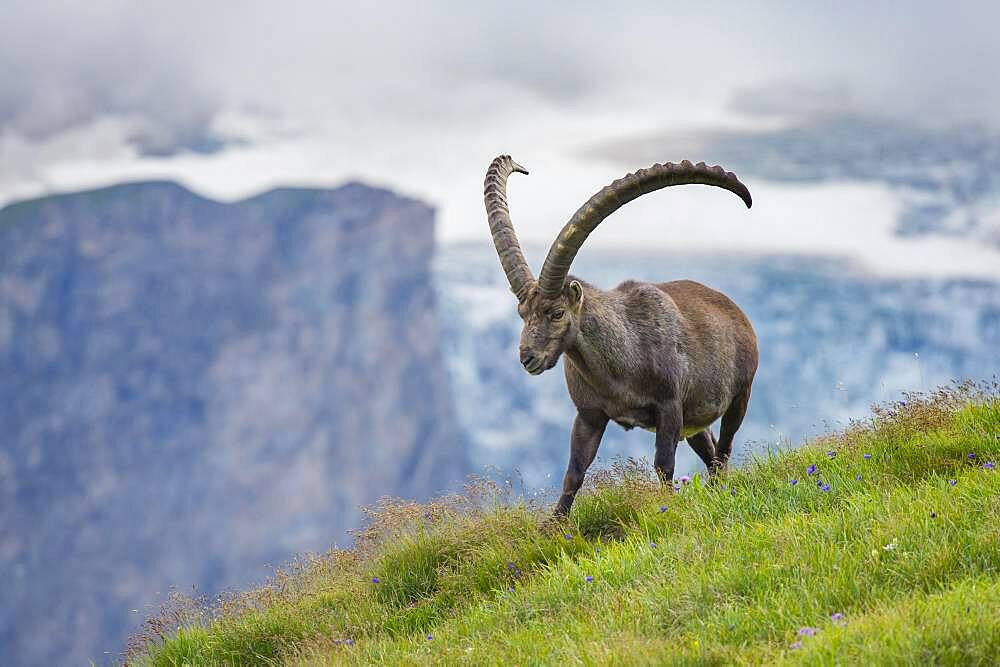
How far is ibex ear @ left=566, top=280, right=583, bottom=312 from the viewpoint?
9078 mm

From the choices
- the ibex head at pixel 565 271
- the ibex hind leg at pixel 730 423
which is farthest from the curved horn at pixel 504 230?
the ibex hind leg at pixel 730 423

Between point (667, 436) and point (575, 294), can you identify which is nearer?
point (575, 294)

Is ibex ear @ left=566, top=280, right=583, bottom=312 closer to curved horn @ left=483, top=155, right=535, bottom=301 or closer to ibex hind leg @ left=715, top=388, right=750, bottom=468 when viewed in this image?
curved horn @ left=483, top=155, right=535, bottom=301

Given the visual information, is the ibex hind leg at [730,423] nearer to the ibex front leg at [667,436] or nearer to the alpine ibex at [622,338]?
the alpine ibex at [622,338]

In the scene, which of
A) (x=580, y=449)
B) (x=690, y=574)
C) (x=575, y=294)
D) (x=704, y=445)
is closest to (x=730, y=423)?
(x=704, y=445)

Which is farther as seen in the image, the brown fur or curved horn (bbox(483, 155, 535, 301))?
curved horn (bbox(483, 155, 535, 301))

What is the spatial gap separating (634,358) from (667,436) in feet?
2.38

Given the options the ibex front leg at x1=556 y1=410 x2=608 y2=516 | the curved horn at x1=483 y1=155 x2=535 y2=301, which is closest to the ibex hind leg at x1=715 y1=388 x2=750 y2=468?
the ibex front leg at x1=556 y1=410 x2=608 y2=516

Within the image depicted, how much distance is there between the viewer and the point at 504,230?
31.3ft

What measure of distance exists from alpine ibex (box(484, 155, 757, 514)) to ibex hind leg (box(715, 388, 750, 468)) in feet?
0.82

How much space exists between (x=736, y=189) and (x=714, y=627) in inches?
179

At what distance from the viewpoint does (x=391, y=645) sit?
700cm

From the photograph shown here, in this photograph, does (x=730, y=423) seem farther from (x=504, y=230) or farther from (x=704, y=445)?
(x=504, y=230)

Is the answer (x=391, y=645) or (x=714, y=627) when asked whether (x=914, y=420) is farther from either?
(x=391, y=645)
